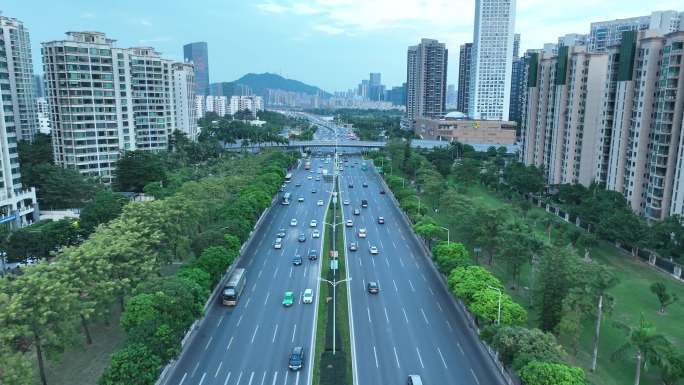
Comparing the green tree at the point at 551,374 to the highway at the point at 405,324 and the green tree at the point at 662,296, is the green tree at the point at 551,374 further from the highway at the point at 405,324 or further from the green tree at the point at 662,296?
the green tree at the point at 662,296

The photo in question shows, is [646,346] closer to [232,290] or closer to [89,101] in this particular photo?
[232,290]

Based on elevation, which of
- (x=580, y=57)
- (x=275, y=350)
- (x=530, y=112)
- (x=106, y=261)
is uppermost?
(x=580, y=57)

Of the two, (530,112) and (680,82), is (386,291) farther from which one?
(530,112)

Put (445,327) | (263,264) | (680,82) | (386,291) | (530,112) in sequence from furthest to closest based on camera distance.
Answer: (530,112) → (680,82) → (263,264) → (386,291) → (445,327)

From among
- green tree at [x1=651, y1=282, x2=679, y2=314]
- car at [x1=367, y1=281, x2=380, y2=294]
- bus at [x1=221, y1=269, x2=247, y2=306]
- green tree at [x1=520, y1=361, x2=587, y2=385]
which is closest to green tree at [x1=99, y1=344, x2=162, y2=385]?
bus at [x1=221, y1=269, x2=247, y2=306]

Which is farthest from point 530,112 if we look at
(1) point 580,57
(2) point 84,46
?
(2) point 84,46

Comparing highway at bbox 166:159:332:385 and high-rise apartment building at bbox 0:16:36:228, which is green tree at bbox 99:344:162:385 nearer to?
highway at bbox 166:159:332:385
